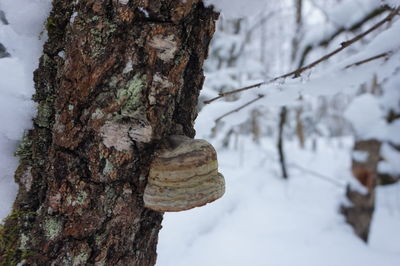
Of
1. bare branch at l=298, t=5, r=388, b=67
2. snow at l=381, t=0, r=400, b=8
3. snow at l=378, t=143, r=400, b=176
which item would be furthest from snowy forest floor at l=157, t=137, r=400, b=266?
bare branch at l=298, t=5, r=388, b=67

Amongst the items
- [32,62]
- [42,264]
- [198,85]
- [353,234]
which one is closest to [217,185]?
[198,85]

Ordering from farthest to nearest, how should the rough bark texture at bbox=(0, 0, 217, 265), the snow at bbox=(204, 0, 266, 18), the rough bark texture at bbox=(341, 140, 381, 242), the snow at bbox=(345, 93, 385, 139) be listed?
the snow at bbox=(345, 93, 385, 139) < the rough bark texture at bbox=(341, 140, 381, 242) < the snow at bbox=(204, 0, 266, 18) < the rough bark texture at bbox=(0, 0, 217, 265)

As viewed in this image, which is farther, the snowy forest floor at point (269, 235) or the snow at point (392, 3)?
the snowy forest floor at point (269, 235)

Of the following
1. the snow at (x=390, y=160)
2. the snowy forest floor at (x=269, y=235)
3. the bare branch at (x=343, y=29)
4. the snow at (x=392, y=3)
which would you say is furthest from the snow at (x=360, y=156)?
the snow at (x=392, y=3)

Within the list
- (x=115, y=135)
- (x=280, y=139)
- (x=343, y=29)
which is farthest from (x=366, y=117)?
(x=115, y=135)

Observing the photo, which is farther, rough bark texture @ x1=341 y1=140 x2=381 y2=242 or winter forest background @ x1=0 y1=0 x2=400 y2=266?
rough bark texture @ x1=341 y1=140 x2=381 y2=242

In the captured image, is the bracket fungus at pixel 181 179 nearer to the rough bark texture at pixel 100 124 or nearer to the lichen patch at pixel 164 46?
the rough bark texture at pixel 100 124

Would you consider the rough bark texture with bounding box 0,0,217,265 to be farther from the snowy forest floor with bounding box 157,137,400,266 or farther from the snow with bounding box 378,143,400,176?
the snow with bounding box 378,143,400,176
